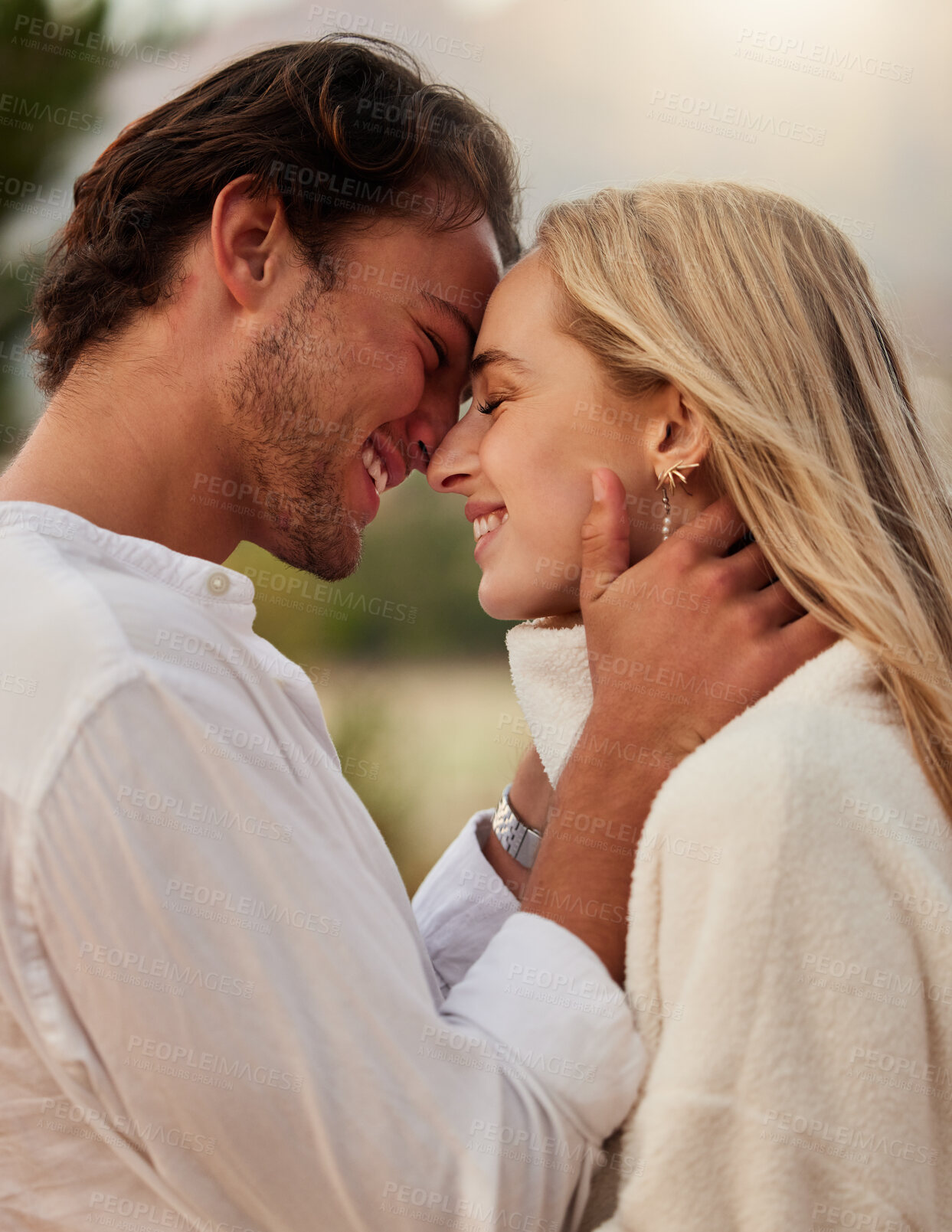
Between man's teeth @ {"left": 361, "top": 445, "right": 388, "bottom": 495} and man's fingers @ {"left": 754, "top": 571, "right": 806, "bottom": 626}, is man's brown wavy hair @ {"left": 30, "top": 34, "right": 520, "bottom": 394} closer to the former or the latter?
man's teeth @ {"left": 361, "top": 445, "right": 388, "bottom": 495}

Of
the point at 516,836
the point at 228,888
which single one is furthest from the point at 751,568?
the point at 228,888

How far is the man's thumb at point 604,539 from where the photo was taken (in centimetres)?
148

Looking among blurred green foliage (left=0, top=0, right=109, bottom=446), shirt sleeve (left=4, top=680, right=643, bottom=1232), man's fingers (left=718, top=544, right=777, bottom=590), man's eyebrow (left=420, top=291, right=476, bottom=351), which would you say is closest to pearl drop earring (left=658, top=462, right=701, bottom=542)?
man's fingers (left=718, top=544, right=777, bottom=590)

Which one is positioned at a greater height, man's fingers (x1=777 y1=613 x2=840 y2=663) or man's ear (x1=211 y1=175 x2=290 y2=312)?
man's ear (x1=211 y1=175 x2=290 y2=312)

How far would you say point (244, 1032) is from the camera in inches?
40.3

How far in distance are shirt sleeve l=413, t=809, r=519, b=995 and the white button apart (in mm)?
715

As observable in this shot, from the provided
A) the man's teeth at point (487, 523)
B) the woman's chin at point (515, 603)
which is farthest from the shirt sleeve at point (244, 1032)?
the man's teeth at point (487, 523)

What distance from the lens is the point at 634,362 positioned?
1520mm

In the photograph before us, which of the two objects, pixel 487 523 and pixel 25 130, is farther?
pixel 25 130

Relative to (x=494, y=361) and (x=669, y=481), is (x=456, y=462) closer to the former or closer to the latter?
(x=494, y=361)

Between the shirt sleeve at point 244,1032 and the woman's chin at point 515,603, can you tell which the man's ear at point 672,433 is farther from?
the shirt sleeve at point 244,1032

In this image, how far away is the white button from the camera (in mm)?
1394

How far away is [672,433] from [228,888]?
0.98 m

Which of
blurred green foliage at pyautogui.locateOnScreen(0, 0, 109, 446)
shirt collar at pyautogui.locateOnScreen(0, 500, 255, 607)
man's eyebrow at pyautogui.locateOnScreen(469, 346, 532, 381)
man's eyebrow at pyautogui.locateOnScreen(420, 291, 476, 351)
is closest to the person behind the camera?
shirt collar at pyautogui.locateOnScreen(0, 500, 255, 607)
